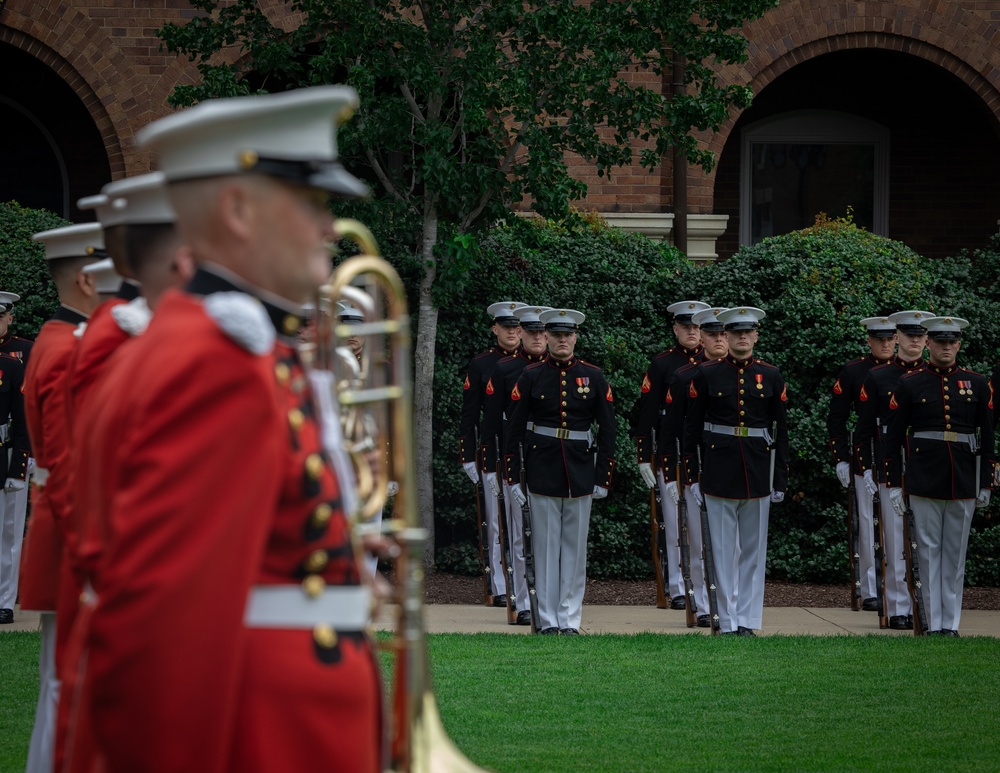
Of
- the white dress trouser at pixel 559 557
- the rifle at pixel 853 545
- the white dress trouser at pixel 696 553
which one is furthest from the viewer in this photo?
the rifle at pixel 853 545

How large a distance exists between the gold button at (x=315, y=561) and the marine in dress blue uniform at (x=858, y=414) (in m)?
10.3

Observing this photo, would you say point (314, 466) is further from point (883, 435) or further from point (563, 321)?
point (883, 435)

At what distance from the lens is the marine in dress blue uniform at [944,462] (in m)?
10.6

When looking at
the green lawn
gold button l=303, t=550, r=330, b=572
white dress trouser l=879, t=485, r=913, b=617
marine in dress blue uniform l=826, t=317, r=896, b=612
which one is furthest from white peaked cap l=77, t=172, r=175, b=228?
marine in dress blue uniform l=826, t=317, r=896, b=612

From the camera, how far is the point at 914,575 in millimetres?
10641

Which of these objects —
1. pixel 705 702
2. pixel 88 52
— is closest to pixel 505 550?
pixel 705 702

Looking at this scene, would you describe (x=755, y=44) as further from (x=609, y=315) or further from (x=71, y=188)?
(x=71, y=188)

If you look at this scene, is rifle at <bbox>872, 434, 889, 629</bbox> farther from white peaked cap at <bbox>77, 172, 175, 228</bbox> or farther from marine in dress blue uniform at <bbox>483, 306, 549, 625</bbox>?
white peaked cap at <bbox>77, 172, 175, 228</bbox>

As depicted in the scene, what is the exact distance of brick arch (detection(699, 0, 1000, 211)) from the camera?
645 inches

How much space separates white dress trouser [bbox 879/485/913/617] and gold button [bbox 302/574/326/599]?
9.17 metres

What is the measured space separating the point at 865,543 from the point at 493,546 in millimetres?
3273

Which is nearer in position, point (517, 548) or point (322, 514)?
point (322, 514)

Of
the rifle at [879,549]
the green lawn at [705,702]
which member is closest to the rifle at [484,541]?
the green lawn at [705,702]

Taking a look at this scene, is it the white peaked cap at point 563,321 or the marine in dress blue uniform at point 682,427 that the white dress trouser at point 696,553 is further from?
the white peaked cap at point 563,321
